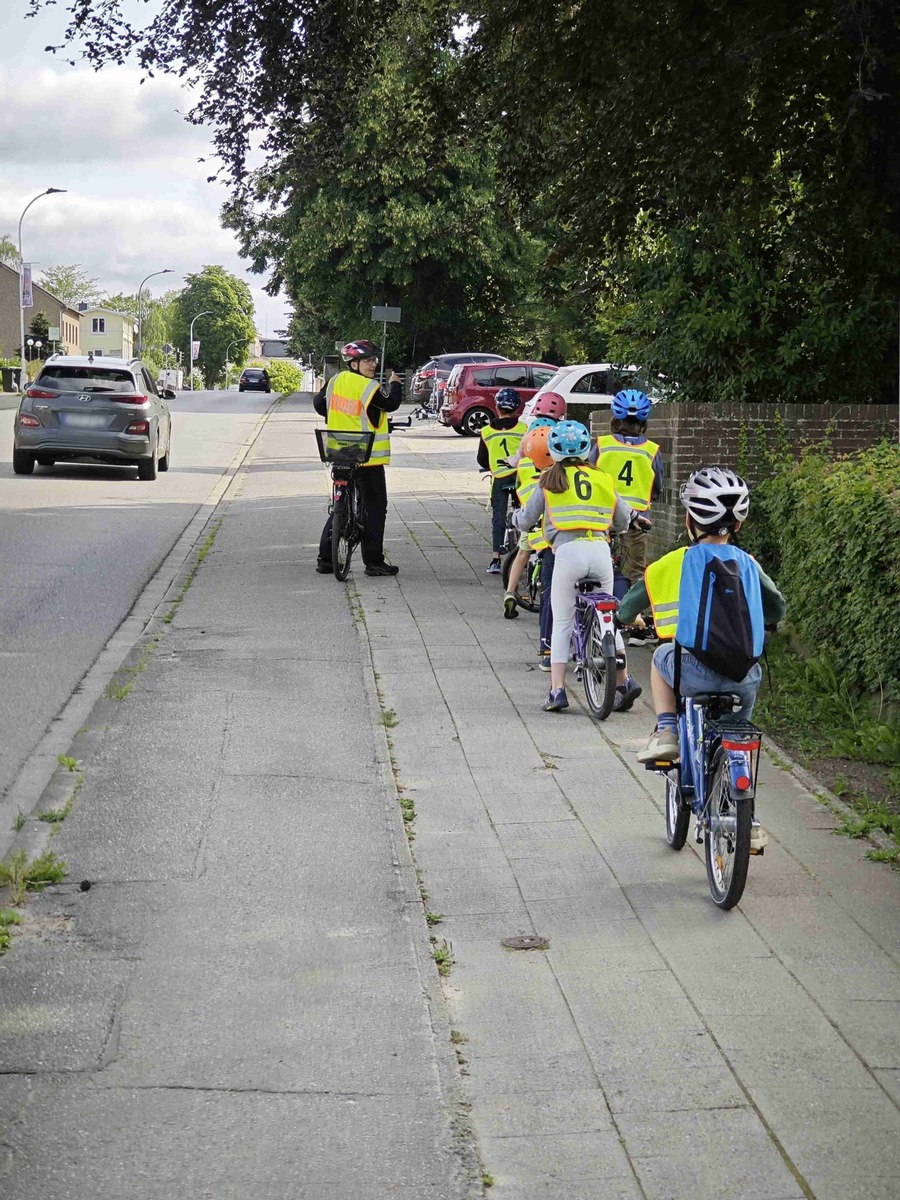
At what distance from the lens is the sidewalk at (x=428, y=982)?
350 centimetres

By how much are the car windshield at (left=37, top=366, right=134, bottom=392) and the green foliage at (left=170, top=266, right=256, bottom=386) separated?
134746 mm

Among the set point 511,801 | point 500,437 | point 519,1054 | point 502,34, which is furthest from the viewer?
point 500,437

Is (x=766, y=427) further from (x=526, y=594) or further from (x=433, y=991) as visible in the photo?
(x=433, y=991)

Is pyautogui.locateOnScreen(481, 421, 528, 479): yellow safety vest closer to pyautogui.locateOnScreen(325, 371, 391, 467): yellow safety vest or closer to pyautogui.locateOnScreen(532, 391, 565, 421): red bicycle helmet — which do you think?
pyautogui.locateOnScreen(325, 371, 391, 467): yellow safety vest

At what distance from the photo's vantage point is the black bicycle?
1303cm

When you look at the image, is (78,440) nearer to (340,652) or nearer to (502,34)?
(502,34)

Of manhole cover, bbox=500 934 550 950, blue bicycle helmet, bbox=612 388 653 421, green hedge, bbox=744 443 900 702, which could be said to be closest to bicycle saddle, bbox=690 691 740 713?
manhole cover, bbox=500 934 550 950

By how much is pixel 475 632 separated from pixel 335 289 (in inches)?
1828

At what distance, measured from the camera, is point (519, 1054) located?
4.08 m

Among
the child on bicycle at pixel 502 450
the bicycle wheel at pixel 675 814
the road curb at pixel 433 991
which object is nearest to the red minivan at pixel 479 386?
the child on bicycle at pixel 502 450

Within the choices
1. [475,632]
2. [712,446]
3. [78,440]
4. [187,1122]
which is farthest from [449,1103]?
[78,440]

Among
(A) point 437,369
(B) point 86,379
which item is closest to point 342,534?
(B) point 86,379

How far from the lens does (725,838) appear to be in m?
5.38

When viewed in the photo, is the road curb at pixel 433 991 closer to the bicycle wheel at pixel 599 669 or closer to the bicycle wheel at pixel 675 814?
the bicycle wheel at pixel 675 814
